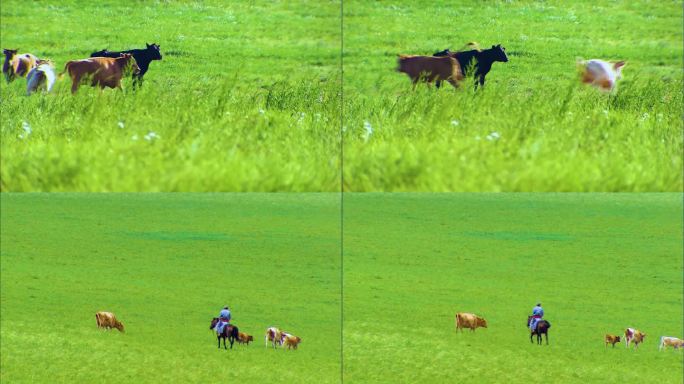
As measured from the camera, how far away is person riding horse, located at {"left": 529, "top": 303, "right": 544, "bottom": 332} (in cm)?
450

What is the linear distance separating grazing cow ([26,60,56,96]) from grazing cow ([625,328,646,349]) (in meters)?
3.33

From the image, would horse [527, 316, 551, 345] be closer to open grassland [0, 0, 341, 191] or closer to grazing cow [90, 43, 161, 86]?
open grassland [0, 0, 341, 191]

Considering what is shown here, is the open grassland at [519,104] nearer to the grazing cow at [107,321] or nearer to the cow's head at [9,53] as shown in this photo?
the grazing cow at [107,321]

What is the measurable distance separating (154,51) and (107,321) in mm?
1480

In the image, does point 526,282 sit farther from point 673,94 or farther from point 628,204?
point 673,94

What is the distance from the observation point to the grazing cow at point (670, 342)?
4.51 metres

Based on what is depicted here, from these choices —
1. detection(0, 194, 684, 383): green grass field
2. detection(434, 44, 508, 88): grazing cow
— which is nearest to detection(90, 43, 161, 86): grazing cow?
detection(0, 194, 684, 383): green grass field

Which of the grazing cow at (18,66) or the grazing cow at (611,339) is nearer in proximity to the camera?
the grazing cow at (611,339)

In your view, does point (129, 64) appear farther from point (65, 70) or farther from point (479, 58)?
point (479, 58)

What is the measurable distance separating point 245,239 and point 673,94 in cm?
243

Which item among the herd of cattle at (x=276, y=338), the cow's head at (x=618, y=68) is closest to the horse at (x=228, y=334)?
the herd of cattle at (x=276, y=338)

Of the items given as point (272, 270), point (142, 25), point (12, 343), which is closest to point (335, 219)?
point (272, 270)

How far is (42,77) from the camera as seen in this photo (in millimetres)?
4637

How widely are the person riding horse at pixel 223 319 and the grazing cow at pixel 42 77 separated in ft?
4.97
